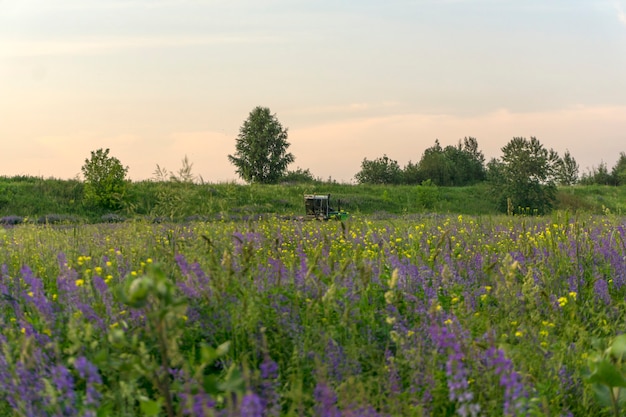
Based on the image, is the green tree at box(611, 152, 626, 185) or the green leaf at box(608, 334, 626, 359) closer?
the green leaf at box(608, 334, 626, 359)

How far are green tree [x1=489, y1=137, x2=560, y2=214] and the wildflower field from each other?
3566cm

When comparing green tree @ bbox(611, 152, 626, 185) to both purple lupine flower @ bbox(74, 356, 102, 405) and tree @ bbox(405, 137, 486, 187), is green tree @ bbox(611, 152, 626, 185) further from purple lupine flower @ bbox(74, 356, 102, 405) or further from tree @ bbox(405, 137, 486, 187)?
purple lupine flower @ bbox(74, 356, 102, 405)

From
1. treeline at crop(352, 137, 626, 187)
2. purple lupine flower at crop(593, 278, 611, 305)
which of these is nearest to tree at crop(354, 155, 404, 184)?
treeline at crop(352, 137, 626, 187)

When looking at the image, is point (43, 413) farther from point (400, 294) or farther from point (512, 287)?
point (512, 287)

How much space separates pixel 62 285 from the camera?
4.00 meters

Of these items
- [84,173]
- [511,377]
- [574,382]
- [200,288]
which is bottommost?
[574,382]

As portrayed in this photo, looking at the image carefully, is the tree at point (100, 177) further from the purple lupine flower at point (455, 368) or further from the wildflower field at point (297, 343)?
the purple lupine flower at point (455, 368)

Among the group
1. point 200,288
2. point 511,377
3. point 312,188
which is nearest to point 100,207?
point 312,188

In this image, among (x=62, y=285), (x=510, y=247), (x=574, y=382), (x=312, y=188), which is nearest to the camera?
(x=574, y=382)

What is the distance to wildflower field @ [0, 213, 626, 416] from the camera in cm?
280

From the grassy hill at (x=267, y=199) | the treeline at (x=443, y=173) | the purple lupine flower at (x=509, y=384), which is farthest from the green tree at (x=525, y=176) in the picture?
the purple lupine flower at (x=509, y=384)

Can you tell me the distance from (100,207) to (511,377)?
2717 cm

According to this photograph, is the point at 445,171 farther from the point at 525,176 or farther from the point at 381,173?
the point at 525,176

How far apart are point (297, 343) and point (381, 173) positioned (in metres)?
70.6
